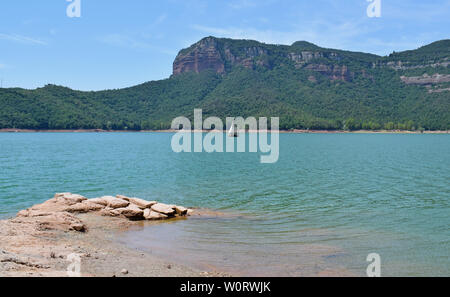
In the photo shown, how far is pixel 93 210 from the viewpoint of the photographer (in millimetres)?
16828

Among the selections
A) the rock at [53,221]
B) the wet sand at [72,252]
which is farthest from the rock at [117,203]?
the wet sand at [72,252]

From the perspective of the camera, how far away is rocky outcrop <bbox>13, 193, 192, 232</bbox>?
14.5m

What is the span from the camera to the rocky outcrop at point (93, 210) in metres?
14.5

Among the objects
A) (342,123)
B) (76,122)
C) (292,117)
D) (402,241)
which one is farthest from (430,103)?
(402,241)

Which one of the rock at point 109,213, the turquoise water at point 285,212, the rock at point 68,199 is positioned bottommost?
the turquoise water at point 285,212

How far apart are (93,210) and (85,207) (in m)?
0.39

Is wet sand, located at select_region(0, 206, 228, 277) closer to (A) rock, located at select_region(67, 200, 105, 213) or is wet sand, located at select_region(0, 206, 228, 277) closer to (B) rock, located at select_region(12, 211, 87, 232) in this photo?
(B) rock, located at select_region(12, 211, 87, 232)

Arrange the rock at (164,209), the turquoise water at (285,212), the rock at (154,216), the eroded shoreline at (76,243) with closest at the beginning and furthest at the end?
the eroded shoreline at (76,243)
the turquoise water at (285,212)
the rock at (154,216)
the rock at (164,209)

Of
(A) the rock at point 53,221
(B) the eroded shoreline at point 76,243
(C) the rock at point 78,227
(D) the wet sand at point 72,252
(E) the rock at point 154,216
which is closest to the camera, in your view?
(D) the wet sand at point 72,252

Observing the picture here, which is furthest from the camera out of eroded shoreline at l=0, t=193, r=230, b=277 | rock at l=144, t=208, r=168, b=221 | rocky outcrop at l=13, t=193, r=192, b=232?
rock at l=144, t=208, r=168, b=221

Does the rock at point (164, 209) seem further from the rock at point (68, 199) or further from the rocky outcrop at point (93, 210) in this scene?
the rock at point (68, 199)

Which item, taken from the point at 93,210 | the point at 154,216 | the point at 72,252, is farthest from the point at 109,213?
the point at 72,252

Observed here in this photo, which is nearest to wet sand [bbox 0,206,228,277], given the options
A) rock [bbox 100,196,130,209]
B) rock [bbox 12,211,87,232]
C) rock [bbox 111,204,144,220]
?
rock [bbox 12,211,87,232]

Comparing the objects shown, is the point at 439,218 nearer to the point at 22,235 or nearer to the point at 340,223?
the point at 340,223
